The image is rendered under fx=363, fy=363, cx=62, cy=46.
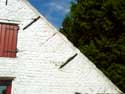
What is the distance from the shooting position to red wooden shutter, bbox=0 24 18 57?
12523 millimetres

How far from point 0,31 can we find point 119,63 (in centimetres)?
1881

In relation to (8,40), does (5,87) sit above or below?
below

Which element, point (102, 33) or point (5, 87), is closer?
point (5, 87)

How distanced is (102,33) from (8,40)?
2075 cm

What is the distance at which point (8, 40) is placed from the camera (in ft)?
41.3

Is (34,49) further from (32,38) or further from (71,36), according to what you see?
(71,36)

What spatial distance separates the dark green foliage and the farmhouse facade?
49.9ft

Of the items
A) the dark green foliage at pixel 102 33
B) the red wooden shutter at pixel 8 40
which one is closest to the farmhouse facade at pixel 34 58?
the red wooden shutter at pixel 8 40

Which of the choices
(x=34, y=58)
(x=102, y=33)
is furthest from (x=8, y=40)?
(x=102, y=33)

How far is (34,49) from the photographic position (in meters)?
12.7

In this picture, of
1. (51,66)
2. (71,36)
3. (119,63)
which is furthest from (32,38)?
(71,36)

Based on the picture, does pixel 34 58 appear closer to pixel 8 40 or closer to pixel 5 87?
pixel 8 40

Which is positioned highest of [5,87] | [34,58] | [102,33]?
[102,33]

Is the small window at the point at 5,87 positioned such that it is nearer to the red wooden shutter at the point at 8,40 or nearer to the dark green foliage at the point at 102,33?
the red wooden shutter at the point at 8,40
